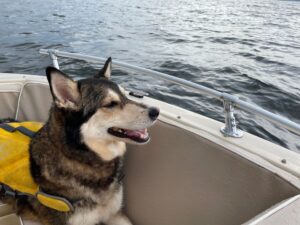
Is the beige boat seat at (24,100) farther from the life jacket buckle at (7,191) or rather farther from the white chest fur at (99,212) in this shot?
the white chest fur at (99,212)

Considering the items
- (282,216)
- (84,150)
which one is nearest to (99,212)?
(84,150)

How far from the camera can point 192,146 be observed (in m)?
2.51

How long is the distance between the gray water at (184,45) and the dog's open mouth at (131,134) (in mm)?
3422

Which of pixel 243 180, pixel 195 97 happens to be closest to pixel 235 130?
pixel 243 180


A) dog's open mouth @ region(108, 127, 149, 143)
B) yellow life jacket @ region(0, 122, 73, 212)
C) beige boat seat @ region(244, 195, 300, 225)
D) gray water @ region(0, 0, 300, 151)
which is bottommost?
gray water @ region(0, 0, 300, 151)

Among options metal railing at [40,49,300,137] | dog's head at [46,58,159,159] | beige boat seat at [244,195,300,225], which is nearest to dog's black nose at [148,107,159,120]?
dog's head at [46,58,159,159]

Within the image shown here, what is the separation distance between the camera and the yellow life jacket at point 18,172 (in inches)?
101

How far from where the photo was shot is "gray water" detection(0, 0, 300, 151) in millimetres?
7165

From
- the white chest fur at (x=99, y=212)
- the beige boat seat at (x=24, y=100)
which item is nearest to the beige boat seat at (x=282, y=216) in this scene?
the white chest fur at (x=99, y=212)

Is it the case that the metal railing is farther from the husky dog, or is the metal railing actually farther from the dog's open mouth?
Answer: the dog's open mouth

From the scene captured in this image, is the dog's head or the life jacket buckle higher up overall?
the dog's head

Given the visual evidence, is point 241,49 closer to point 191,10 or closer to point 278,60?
point 278,60

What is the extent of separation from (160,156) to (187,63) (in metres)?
7.02

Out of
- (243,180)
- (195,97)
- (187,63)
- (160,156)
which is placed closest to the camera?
(243,180)
